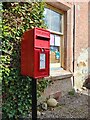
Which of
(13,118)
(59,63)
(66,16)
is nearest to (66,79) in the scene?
→ (59,63)

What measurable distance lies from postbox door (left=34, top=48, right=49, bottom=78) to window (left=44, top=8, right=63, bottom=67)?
7.33ft

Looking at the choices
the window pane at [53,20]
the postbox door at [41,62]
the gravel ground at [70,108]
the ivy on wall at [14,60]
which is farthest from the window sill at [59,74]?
the postbox door at [41,62]

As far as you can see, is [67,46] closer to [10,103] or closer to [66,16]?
[66,16]

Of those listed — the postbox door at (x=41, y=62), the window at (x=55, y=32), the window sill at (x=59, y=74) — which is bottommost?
the window sill at (x=59, y=74)

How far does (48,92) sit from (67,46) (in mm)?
1602

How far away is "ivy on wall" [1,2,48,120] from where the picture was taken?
346 centimetres

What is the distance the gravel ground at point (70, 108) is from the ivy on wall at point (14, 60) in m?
0.62

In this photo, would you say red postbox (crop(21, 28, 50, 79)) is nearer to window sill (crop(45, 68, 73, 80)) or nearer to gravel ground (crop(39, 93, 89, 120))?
gravel ground (crop(39, 93, 89, 120))

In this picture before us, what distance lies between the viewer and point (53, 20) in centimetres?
577

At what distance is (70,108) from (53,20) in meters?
2.33

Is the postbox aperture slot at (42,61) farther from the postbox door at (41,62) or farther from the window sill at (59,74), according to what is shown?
the window sill at (59,74)

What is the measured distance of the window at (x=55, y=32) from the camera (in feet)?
18.3

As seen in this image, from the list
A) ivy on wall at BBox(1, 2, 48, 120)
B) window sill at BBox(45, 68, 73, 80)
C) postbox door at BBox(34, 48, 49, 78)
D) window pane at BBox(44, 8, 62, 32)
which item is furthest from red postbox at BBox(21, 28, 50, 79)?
window pane at BBox(44, 8, 62, 32)

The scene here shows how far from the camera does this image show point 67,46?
6141 millimetres
